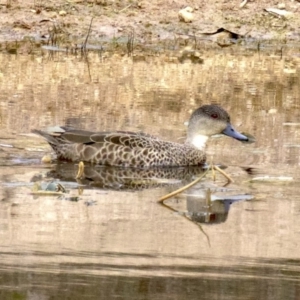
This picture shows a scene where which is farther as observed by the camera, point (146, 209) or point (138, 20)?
point (138, 20)

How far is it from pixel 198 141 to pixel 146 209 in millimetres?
2899

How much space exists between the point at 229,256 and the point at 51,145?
4.04m

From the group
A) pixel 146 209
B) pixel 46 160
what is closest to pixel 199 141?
A: pixel 46 160

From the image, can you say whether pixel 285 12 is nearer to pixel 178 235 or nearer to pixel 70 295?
pixel 178 235

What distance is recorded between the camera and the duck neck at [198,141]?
36.6ft

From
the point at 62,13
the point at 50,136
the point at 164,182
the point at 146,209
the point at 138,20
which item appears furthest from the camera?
the point at 138,20

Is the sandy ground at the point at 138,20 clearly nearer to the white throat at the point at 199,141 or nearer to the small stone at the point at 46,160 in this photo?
the white throat at the point at 199,141

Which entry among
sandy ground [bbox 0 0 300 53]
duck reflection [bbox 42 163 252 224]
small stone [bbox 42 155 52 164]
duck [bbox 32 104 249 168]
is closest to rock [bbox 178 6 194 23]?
sandy ground [bbox 0 0 300 53]

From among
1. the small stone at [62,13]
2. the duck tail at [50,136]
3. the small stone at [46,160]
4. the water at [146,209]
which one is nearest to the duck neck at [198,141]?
the water at [146,209]

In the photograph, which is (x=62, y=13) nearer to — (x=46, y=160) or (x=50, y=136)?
(x=50, y=136)

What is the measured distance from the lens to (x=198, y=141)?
36.9 ft

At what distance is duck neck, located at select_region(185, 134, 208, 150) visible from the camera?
A: 36.6 ft

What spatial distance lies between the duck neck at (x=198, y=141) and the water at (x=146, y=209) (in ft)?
0.49

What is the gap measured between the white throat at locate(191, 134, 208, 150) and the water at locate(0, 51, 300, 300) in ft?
0.47
